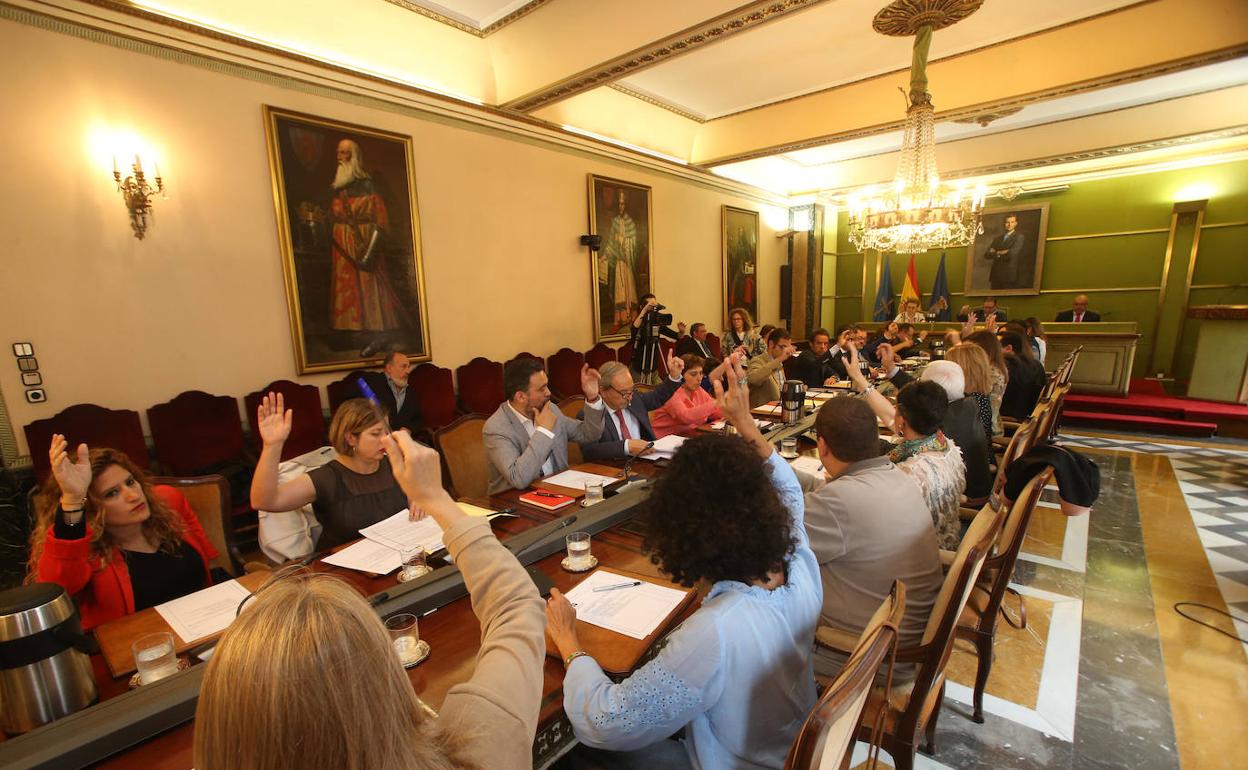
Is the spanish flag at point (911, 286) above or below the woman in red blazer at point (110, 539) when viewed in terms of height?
above

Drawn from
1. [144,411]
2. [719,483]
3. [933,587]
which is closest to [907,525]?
[933,587]

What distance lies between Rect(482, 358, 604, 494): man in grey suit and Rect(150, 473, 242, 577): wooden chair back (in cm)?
113

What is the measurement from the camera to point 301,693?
576mm

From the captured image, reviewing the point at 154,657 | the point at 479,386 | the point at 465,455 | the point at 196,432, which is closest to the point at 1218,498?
the point at 465,455

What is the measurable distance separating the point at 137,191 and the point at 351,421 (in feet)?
9.08

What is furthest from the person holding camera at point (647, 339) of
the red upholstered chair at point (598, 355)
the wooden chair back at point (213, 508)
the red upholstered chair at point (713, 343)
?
the wooden chair back at point (213, 508)

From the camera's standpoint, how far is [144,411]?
3646mm

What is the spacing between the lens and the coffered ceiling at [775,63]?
4016mm

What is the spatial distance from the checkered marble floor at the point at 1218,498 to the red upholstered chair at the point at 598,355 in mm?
5347

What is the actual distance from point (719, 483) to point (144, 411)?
14.1ft

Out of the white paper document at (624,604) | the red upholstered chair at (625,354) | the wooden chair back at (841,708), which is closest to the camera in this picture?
the wooden chair back at (841,708)

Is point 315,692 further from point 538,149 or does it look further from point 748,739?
point 538,149

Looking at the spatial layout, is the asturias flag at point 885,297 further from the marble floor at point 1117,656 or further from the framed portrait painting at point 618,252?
the marble floor at point 1117,656

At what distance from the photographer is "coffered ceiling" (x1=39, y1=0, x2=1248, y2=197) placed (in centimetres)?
402
